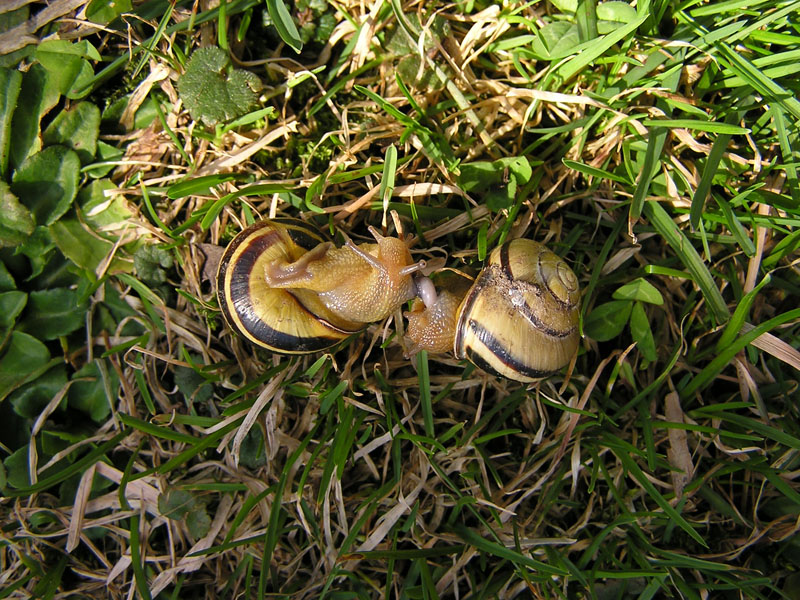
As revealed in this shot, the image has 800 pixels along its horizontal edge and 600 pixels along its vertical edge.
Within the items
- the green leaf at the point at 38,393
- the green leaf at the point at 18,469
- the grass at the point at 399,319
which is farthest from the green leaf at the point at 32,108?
the green leaf at the point at 18,469

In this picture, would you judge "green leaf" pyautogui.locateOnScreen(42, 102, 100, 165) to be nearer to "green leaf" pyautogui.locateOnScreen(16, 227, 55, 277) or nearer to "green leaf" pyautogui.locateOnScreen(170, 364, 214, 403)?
"green leaf" pyautogui.locateOnScreen(16, 227, 55, 277)

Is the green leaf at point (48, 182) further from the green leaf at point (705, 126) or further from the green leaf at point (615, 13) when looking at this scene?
the green leaf at point (705, 126)

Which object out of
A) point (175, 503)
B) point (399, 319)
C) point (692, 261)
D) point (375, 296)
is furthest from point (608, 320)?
point (175, 503)

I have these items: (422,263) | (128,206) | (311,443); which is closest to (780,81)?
(422,263)

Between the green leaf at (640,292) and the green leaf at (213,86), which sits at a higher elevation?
the green leaf at (213,86)

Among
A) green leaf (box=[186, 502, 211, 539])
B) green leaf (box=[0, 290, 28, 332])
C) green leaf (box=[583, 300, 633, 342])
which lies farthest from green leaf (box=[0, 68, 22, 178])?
green leaf (box=[583, 300, 633, 342])

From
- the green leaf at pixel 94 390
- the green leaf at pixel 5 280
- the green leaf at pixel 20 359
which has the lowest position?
the green leaf at pixel 94 390

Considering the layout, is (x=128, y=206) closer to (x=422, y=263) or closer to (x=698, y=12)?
(x=422, y=263)

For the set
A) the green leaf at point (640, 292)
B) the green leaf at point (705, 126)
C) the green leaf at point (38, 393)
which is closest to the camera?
the green leaf at point (705, 126)
